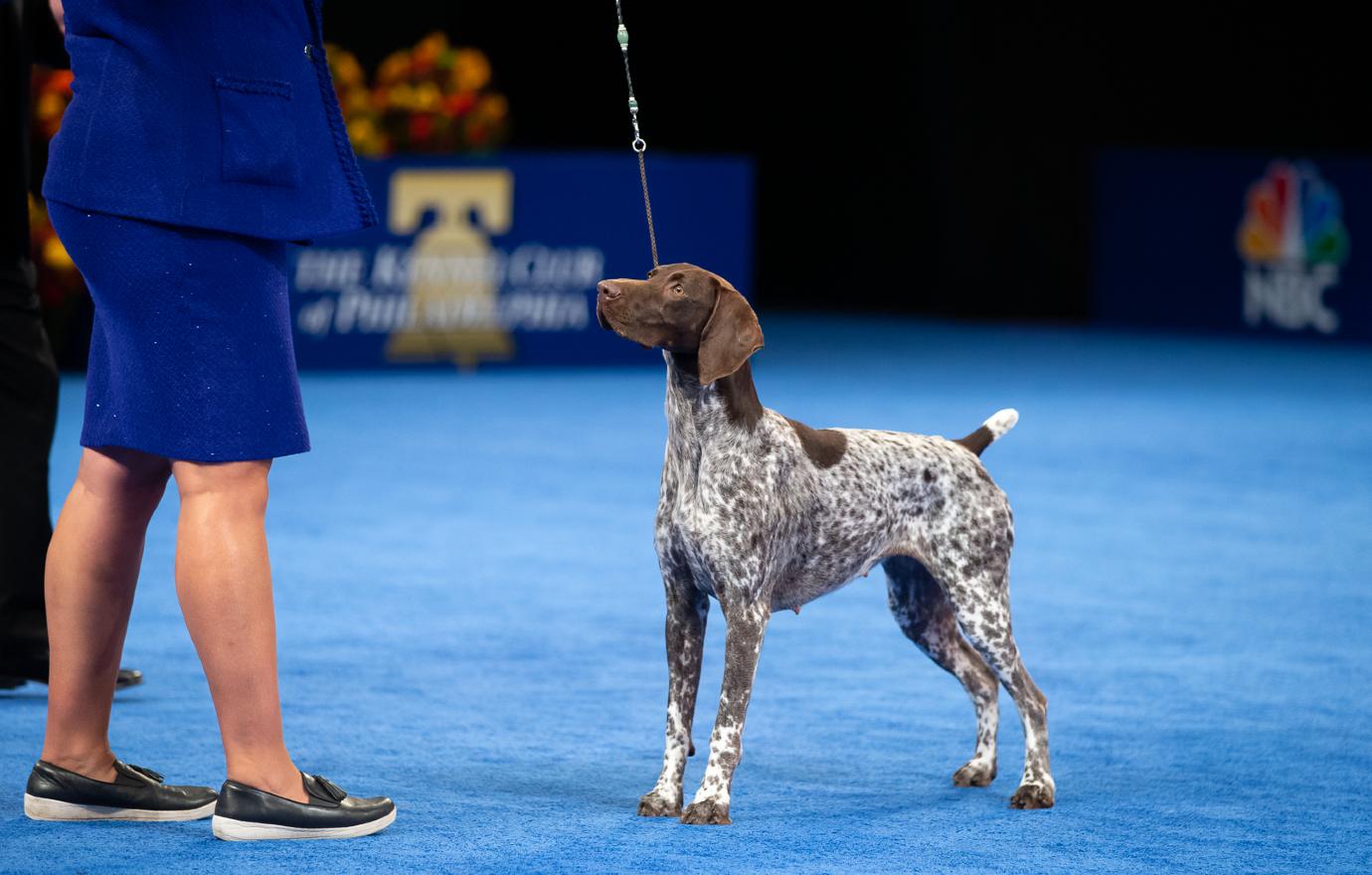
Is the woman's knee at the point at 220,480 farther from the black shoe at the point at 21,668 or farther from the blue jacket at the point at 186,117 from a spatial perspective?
the black shoe at the point at 21,668

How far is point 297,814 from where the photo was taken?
328cm

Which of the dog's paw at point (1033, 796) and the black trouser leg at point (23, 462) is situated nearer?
the dog's paw at point (1033, 796)

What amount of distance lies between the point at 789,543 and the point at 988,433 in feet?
1.89

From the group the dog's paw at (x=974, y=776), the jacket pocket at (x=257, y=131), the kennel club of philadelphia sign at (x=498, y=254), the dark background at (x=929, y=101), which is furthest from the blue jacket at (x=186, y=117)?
the dark background at (x=929, y=101)

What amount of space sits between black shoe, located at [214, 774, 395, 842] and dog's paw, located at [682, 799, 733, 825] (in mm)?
514

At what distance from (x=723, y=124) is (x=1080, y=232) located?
3436 millimetres

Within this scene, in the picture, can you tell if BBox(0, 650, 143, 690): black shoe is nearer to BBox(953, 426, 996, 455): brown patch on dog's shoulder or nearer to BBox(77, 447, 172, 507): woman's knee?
BBox(77, 447, 172, 507): woman's knee

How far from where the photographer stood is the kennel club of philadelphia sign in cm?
1159

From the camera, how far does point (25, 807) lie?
3410 mm

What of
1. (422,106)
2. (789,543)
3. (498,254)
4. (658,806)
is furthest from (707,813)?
A: (422,106)

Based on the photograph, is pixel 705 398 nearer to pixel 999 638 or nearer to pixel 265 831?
pixel 999 638

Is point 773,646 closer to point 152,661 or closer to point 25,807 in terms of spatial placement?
point 152,661

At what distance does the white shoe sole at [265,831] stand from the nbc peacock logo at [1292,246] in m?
12.1

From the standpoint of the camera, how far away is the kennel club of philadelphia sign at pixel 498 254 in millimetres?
11586
